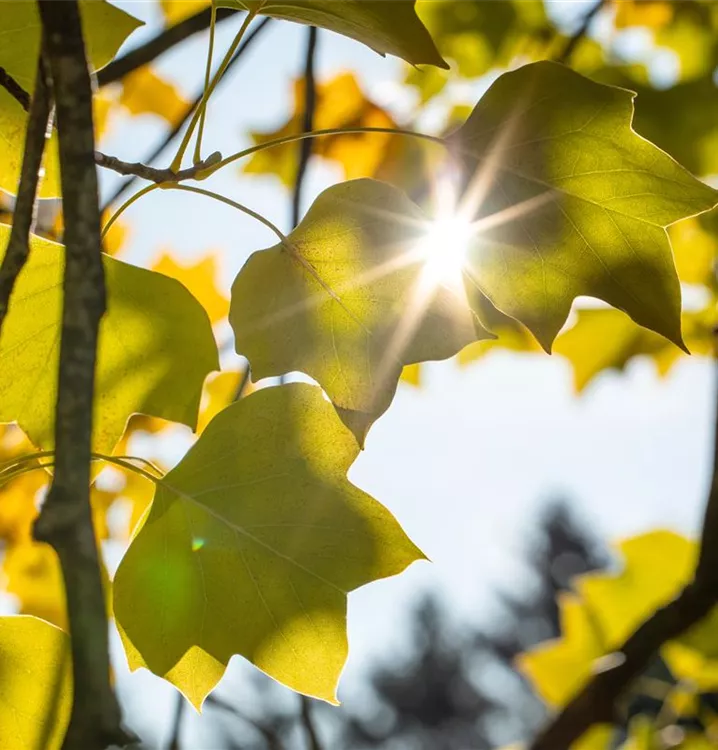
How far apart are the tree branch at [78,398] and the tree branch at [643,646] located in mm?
1036

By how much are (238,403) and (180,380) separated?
0.35 ft

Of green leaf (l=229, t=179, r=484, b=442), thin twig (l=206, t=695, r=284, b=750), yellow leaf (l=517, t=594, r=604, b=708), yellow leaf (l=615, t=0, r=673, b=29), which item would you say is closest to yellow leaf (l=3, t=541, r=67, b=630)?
thin twig (l=206, t=695, r=284, b=750)

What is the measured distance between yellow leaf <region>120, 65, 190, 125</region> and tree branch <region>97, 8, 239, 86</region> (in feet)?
2.24

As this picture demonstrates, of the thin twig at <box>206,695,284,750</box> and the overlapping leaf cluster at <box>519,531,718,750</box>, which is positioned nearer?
the thin twig at <box>206,695,284,750</box>

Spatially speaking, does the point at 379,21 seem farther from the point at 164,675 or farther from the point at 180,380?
the point at 164,675

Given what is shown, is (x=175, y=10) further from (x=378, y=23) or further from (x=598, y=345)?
(x=378, y=23)

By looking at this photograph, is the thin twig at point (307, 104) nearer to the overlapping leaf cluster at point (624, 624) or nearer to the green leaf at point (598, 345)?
the green leaf at point (598, 345)

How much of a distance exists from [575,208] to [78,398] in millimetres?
401

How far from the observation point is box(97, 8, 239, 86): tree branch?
110 centimetres

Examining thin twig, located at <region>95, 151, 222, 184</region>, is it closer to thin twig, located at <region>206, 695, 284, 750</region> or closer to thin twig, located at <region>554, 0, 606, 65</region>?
thin twig, located at <region>206, 695, 284, 750</region>

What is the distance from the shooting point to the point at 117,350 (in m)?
0.69

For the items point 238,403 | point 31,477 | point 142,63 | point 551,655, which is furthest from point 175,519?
point 551,655

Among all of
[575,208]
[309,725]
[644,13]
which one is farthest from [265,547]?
[644,13]

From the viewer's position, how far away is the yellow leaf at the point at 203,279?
1.58m
